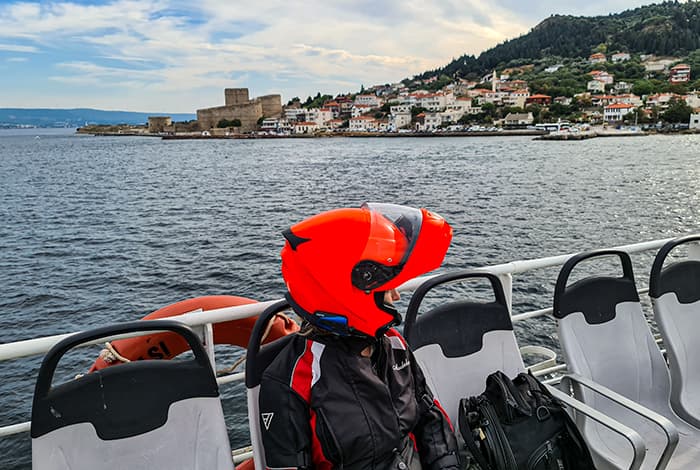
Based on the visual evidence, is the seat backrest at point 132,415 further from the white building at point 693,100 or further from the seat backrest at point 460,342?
the white building at point 693,100

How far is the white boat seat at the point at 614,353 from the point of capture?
2285 millimetres

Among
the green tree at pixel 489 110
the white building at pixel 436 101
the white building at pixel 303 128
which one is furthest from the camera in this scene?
the white building at pixel 436 101

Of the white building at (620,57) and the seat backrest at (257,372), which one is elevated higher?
the white building at (620,57)

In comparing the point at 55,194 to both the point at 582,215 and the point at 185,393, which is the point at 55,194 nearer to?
the point at 582,215

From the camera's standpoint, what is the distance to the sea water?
42.3 feet

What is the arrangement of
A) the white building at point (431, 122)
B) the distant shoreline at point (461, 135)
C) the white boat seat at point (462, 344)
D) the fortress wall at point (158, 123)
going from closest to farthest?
the white boat seat at point (462, 344) → the distant shoreline at point (461, 135) → the white building at point (431, 122) → the fortress wall at point (158, 123)

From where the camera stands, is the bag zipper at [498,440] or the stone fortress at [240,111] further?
the stone fortress at [240,111]

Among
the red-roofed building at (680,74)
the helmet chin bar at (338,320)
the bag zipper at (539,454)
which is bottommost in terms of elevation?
the bag zipper at (539,454)

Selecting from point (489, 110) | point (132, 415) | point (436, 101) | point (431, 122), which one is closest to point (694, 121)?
point (489, 110)

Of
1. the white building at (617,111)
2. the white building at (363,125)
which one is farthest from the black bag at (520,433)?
the white building at (363,125)

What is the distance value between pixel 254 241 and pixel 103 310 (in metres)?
7.64

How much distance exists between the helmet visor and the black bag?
0.84 m

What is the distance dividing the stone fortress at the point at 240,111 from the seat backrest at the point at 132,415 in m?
117

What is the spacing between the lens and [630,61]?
139 metres
